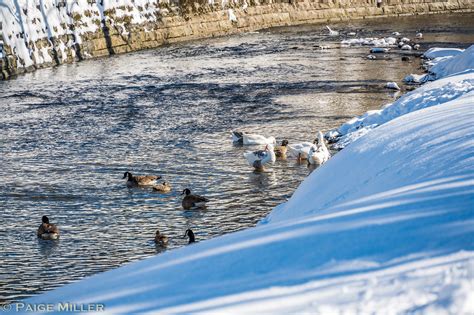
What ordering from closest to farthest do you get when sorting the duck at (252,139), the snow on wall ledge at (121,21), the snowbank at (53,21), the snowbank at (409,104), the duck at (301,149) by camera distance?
the duck at (301,149)
the snowbank at (409,104)
the duck at (252,139)
the snowbank at (53,21)
the snow on wall ledge at (121,21)

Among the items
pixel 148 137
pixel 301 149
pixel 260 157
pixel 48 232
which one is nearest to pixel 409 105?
pixel 301 149

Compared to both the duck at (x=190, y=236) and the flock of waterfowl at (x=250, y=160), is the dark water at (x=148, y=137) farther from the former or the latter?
the duck at (x=190, y=236)

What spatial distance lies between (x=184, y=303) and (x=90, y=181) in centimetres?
959

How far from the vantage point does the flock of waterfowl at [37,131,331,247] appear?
33.9 ft

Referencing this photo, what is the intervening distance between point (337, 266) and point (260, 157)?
9898 millimetres

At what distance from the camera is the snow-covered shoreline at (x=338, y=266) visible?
153 inches

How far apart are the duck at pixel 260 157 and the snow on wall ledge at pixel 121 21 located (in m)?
15.4

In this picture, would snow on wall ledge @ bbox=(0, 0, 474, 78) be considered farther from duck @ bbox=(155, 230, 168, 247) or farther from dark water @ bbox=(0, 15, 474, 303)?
duck @ bbox=(155, 230, 168, 247)

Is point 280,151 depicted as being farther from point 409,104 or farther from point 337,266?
point 337,266

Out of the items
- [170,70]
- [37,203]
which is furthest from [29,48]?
[37,203]

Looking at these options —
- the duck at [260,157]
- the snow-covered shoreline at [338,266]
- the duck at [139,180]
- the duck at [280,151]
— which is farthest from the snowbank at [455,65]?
the snow-covered shoreline at [338,266]

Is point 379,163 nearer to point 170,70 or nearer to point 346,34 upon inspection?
point 170,70

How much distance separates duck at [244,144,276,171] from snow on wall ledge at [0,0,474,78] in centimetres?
1540

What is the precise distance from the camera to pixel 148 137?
56.5 feet
